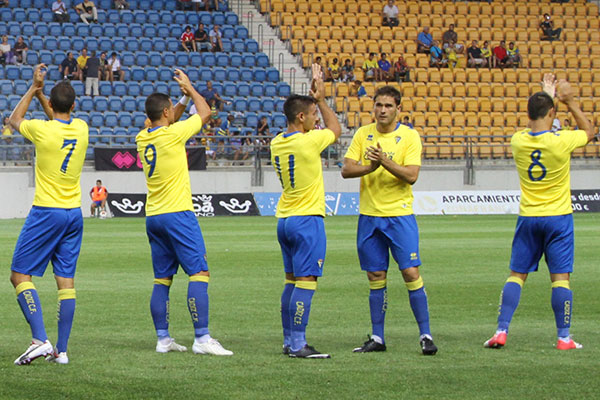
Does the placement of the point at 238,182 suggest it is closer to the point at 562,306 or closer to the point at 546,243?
the point at 546,243

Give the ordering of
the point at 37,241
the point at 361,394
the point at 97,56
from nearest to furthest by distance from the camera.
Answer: the point at 361,394 < the point at 37,241 < the point at 97,56

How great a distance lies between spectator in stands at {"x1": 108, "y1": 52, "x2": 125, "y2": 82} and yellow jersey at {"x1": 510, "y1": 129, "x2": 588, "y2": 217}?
28147 mm

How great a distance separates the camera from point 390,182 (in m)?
8.84

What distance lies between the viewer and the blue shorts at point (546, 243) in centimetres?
903

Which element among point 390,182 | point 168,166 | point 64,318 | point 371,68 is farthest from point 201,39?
point 64,318

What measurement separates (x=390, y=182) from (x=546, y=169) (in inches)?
56.6

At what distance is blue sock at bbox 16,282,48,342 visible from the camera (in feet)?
26.9

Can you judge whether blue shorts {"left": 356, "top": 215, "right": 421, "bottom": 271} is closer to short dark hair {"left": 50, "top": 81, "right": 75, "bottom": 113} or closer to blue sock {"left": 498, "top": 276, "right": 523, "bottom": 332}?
blue sock {"left": 498, "top": 276, "right": 523, "bottom": 332}

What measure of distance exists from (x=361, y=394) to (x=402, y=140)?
2754 mm

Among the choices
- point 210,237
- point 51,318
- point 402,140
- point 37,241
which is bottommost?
point 210,237

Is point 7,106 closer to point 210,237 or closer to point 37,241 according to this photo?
point 210,237

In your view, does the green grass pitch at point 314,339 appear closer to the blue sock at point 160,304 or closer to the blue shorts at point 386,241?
the blue sock at point 160,304

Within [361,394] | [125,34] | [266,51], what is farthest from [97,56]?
[361,394]

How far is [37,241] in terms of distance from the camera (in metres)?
8.22
